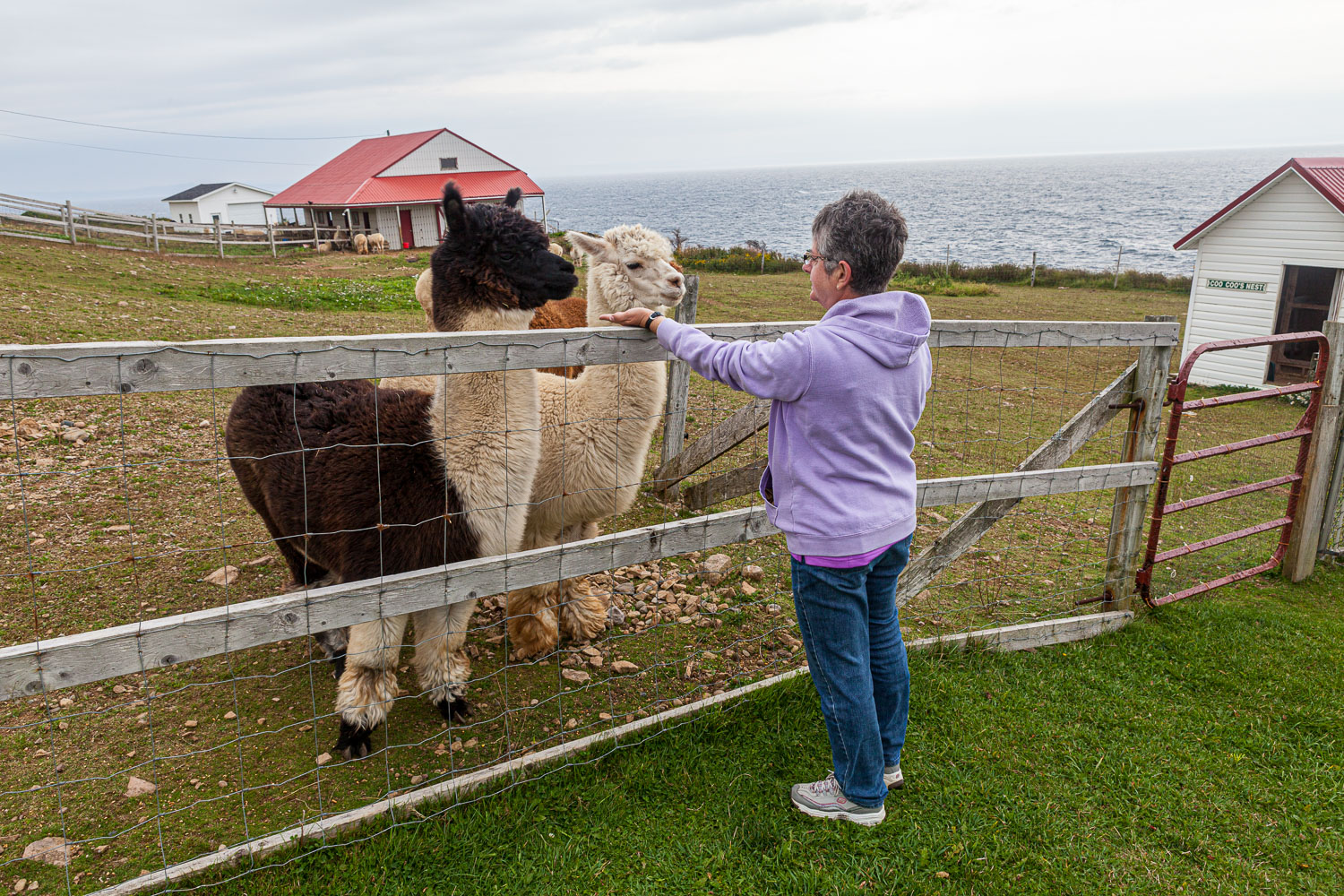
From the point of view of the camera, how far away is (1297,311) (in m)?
16.5

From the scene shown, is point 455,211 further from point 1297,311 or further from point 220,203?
point 220,203

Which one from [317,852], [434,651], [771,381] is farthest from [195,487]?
[771,381]

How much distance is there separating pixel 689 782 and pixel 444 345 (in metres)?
2.17

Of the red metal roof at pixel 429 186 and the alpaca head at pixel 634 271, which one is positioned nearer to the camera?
the alpaca head at pixel 634 271

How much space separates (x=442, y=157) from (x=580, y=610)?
142ft

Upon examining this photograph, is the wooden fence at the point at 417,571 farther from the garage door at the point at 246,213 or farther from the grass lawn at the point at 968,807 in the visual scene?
the garage door at the point at 246,213

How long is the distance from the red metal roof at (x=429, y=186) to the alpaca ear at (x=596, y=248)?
33326 mm

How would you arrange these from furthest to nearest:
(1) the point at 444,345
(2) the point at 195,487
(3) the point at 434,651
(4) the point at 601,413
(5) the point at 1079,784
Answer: (2) the point at 195,487 < (4) the point at 601,413 < (3) the point at 434,651 < (5) the point at 1079,784 < (1) the point at 444,345

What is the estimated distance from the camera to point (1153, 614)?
521 cm

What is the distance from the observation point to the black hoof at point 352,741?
142 inches

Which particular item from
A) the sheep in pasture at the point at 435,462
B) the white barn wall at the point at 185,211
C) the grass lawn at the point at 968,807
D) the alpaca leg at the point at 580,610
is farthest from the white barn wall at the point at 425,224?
the grass lawn at the point at 968,807

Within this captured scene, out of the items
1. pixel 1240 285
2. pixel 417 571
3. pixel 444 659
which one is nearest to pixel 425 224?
pixel 1240 285

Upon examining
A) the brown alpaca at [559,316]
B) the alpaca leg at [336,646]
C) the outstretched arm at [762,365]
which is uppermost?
the outstretched arm at [762,365]

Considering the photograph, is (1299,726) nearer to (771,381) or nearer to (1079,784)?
(1079,784)
